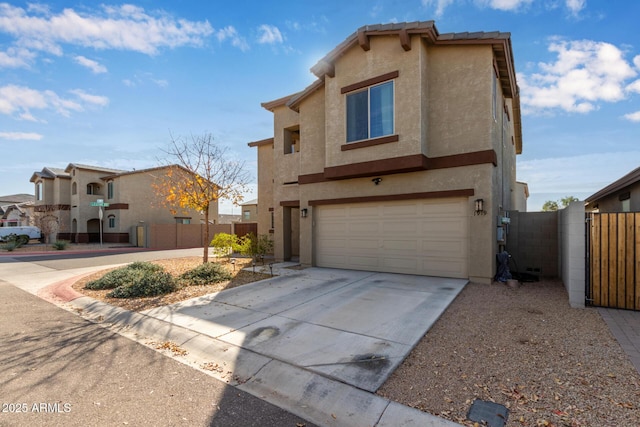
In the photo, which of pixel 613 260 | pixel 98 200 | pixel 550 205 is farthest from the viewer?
pixel 550 205

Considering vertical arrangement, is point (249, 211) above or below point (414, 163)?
below

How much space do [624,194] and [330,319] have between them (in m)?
11.2

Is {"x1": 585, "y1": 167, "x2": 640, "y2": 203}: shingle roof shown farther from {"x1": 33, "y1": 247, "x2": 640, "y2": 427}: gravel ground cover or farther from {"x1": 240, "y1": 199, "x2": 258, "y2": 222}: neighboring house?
{"x1": 240, "y1": 199, "x2": 258, "y2": 222}: neighboring house

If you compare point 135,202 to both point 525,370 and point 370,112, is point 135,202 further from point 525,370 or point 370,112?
point 525,370

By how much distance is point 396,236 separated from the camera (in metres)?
9.97

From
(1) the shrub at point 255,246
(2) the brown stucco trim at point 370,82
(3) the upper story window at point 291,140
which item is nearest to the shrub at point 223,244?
(1) the shrub at point 255,246

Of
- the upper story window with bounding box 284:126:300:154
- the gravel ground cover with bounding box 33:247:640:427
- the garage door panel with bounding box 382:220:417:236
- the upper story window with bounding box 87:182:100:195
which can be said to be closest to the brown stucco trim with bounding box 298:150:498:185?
the garage door panel with bounding box 382:220:417:236

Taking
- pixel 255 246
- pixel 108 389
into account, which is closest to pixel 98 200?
pixel 255 246

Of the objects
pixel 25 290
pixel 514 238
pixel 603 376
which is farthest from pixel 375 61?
pixel 25 290

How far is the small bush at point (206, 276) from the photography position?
356 inches

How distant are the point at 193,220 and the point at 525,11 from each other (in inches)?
1133

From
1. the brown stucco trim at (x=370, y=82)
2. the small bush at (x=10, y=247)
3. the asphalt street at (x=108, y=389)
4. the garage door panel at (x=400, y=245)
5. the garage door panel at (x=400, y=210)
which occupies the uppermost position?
the brown stucco trim at (x=370, y=82)

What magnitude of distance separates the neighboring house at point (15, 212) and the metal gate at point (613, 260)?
42.1m

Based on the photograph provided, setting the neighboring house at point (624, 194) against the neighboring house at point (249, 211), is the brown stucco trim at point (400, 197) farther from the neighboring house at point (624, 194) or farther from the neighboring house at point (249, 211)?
the neighboring house at point (249, 211)
